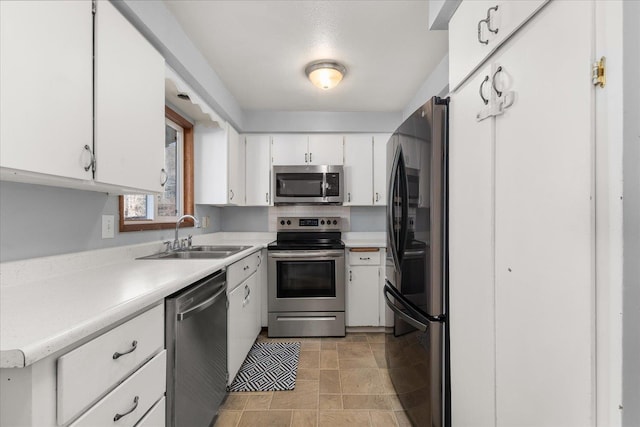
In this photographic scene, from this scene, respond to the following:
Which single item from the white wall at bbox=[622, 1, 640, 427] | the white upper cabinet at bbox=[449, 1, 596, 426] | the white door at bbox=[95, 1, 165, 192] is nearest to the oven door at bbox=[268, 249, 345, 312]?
the white door at bbox=[95, 1, 165, 192]

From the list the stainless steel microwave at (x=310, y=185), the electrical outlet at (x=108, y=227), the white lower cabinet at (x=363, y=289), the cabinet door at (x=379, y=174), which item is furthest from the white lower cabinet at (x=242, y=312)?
the cabinet door at (x=379, y=174)

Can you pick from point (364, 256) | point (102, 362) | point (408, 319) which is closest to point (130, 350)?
point (102, 362)

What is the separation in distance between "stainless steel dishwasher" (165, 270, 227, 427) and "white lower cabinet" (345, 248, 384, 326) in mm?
1502

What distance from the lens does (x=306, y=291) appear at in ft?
9.61

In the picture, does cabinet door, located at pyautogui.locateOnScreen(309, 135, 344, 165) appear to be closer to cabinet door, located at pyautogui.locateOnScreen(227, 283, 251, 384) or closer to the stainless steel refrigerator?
the stainless steel refrigerator

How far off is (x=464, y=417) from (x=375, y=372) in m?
1.08

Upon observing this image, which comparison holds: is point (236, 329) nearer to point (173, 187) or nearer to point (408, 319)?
point (408, 319)

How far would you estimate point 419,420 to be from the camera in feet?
5.02

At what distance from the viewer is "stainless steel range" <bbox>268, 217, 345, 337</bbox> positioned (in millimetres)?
2898

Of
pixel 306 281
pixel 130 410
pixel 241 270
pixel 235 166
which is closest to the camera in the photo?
pixel 130 410

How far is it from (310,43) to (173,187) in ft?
5.49

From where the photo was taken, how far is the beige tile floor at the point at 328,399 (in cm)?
174

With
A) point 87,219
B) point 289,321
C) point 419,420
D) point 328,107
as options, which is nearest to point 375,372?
point 419,420

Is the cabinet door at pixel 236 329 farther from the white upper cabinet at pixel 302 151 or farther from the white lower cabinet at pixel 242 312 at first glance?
the white upper cabinet at pixel 302 151
